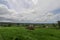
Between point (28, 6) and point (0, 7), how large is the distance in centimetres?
45

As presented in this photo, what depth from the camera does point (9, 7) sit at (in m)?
2.06

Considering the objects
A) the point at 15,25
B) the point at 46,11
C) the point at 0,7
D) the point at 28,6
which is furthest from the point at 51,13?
the point at 0,7

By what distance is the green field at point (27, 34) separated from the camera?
1.97 m

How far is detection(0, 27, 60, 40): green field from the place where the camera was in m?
1.97

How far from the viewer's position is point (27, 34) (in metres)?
1.99

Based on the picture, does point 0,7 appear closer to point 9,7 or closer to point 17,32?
point 9,7

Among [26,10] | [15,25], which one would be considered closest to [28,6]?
[26,10]

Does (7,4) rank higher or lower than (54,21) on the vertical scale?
higher

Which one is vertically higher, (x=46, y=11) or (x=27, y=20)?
(x=46, y=11)

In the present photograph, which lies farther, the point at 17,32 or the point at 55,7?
the point at 55,7

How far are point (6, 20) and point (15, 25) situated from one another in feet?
0.54

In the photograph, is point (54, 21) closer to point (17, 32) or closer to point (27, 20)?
point (27, 20)

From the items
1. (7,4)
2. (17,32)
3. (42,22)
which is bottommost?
(17,32)

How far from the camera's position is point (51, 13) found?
2102 mm
